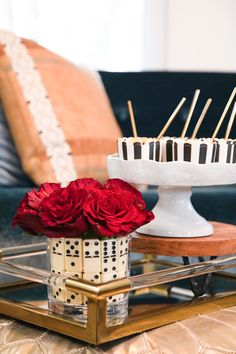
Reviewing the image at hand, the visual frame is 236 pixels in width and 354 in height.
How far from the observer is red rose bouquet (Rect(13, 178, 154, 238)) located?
932mm

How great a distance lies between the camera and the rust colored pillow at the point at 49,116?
196 centimetres

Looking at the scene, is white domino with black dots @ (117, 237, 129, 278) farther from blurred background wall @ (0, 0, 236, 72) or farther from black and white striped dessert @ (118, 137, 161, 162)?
blurred background wall @ (0, 0, 236, 72)

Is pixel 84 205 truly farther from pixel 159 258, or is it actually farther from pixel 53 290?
pixel 159 258

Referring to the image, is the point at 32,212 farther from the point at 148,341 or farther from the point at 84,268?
the point at 148,341

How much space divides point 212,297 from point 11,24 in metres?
1.97

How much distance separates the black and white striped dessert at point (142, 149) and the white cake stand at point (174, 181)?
14mm

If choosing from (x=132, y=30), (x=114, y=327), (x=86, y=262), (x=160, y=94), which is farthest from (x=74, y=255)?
(x=132, y=30)

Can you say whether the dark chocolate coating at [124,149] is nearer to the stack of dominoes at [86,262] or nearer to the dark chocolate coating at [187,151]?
the dark chocolate coating at [187,151]

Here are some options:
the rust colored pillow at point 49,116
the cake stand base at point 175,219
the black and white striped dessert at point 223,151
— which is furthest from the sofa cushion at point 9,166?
the black and white striped dessert at point 223,151

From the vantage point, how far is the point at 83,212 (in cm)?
93

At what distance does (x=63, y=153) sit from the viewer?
2.01 m

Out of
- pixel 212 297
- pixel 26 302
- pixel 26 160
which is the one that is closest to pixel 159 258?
pixel 212 297

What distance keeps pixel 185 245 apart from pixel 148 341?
23 centimetres

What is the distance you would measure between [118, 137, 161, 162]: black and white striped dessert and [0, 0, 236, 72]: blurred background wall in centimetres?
176
